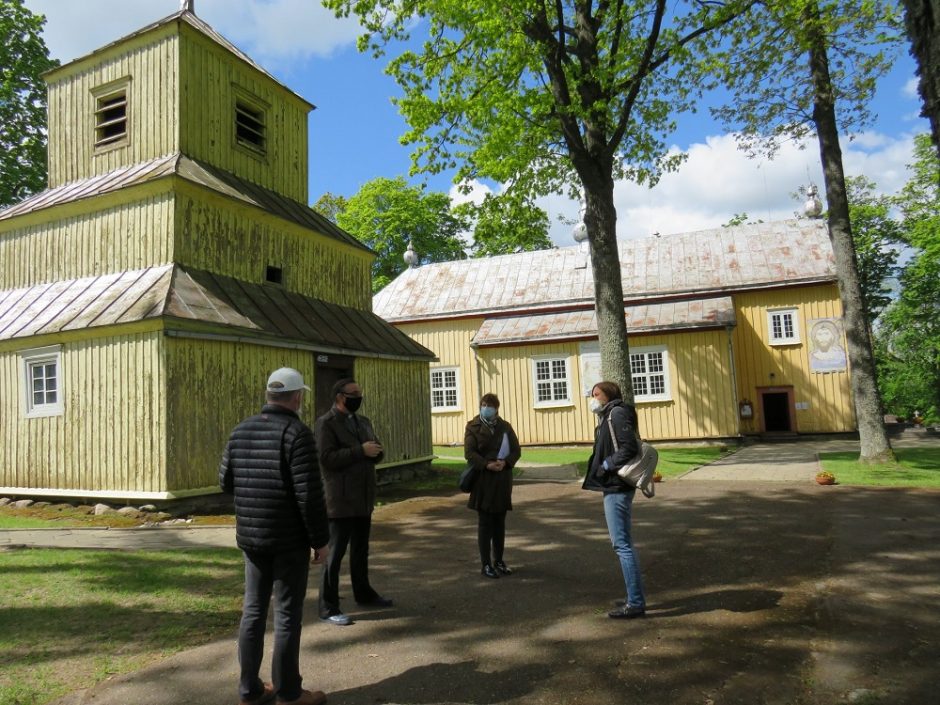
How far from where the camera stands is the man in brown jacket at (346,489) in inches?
204

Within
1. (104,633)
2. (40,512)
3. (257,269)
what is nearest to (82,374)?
(40,512)

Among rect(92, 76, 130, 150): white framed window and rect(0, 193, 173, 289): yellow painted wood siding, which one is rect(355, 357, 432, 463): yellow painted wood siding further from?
rect(92, 76, 130, 150): white framed window

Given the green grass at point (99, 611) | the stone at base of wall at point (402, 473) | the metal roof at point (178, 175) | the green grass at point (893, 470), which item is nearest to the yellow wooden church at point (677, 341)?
the green grass at point (893, 470)

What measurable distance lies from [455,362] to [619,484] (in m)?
21.0

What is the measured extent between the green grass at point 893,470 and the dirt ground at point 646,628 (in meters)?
3.53

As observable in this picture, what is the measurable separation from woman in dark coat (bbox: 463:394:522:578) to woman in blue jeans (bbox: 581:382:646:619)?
3.83 ft

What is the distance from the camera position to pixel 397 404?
1526cm

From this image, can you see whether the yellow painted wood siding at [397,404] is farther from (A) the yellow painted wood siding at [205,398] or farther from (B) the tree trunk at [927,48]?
(B) the tree trunk at [927,48]

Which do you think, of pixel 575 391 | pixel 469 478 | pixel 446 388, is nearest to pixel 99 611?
pixel 469 478

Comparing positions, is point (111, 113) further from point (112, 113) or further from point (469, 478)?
point (469, 478)

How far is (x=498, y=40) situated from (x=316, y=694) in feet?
45.0

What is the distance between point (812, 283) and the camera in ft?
75.8

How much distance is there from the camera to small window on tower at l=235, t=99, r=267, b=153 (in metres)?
14.2

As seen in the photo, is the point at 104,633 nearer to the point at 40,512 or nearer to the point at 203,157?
the point at 40,512
